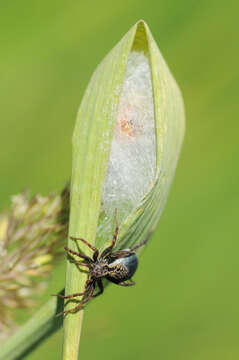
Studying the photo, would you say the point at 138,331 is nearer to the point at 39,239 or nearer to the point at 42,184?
the point at 42,184

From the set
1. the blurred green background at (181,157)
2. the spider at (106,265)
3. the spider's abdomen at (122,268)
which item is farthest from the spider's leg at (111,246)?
the blurred green background at (181,157)

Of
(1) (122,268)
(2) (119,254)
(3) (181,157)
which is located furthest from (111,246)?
(3) (181,157)

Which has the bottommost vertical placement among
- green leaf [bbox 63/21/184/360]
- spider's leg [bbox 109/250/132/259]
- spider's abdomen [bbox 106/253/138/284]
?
spider's abdomen [bbox 106/253/138/284]

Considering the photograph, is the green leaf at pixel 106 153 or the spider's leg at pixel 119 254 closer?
the green leaf at pixel 106 153

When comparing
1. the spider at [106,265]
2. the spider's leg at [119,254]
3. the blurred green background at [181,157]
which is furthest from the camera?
the blurred green background at [181,157]

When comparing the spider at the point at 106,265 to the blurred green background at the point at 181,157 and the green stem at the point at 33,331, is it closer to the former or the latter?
the green stem at the point at 33,331

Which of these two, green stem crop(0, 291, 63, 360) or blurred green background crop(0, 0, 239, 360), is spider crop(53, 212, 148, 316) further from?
blurred green background crop(0, 0, 239, 360)

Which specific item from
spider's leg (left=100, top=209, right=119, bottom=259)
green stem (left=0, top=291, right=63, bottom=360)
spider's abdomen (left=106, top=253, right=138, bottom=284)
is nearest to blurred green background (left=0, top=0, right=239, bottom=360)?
spider's abdomen (left=106, top=253, right=138, bottom=284)
